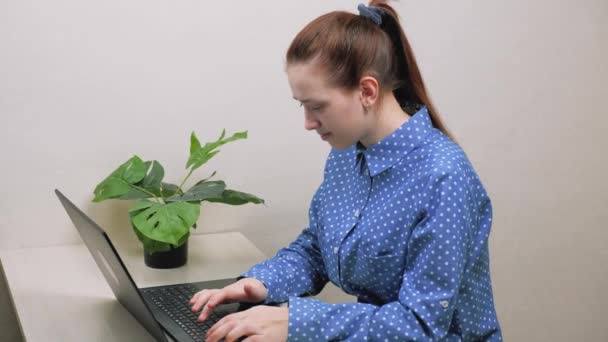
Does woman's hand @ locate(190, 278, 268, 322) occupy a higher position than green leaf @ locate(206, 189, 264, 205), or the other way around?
green leaf @ locate(206, 189, 264, 205)

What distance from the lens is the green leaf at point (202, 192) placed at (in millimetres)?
1716

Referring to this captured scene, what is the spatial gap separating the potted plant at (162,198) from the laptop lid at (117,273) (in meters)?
0.20

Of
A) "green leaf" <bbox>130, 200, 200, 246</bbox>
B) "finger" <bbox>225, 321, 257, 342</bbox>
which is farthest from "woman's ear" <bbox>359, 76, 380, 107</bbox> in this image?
"green leaf" <bbox>130, 200, 200, 246</bbox>

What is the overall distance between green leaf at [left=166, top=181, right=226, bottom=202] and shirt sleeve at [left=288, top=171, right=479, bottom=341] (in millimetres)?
552

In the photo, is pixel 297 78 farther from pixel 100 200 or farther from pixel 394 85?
pixel 100 200

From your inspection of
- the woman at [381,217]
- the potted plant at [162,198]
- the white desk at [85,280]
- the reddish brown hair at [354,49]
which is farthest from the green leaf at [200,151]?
the reddish brown hair at [354,49]

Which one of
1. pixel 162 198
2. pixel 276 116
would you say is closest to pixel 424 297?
pixel 162 198

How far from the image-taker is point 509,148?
7.81 ft

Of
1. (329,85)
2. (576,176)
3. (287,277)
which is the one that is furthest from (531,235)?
(329,85)

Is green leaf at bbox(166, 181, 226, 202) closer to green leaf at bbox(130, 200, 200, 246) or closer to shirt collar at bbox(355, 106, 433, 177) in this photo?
green leaf at bbox(130, 200, 200, 246)

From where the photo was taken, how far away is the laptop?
47.6 inches

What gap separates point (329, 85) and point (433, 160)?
222mm

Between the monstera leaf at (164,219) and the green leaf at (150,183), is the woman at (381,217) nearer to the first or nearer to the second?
the monstera leaf at (164,219)

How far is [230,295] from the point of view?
1.38 metres
